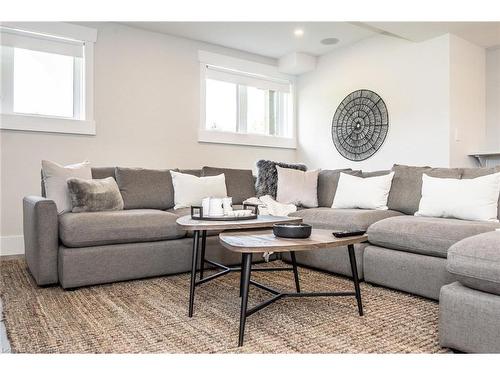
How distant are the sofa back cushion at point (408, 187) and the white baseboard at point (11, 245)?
3.51m

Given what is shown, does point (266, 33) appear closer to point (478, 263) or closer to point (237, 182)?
point (237, 182)

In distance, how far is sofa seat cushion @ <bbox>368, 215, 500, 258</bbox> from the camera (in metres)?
2.15

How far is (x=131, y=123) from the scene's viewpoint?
4.33m

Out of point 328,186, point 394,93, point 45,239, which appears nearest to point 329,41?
point 394,93

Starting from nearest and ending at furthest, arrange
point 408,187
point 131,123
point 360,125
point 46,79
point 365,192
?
point 408,187
point 365,192
point 46,79
point 131,123
point 360,125

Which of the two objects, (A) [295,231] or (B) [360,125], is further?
(B) [360,125]

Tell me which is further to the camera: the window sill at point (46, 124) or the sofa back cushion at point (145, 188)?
the window sill at point (46, 124)

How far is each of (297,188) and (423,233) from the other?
1.55 meters

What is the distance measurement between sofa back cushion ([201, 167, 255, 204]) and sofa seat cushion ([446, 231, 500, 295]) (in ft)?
7.91

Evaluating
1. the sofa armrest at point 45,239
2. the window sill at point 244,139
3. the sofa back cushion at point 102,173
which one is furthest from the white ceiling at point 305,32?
the sofa armrest at point 45,239

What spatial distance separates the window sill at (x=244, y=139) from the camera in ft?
16.0

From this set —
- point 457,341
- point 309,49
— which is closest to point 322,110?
point 309,49

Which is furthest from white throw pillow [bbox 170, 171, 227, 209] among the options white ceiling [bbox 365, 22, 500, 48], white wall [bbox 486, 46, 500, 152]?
white wall [bbox 486, 46, 500, 152]

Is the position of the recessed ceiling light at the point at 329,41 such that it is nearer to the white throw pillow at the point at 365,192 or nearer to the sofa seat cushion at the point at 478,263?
the white throw pillow at the point at 365,192
